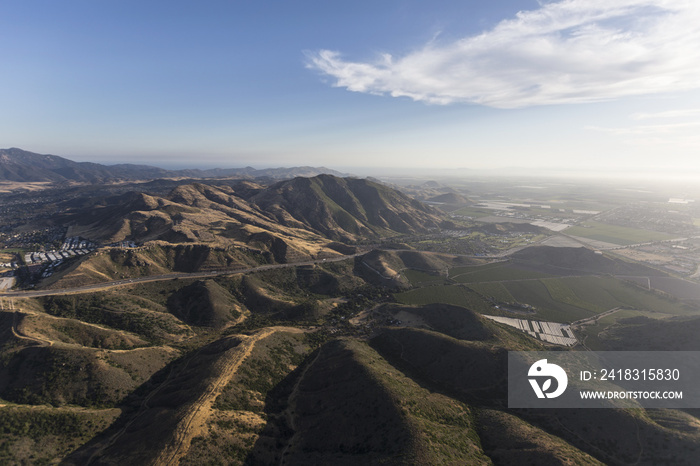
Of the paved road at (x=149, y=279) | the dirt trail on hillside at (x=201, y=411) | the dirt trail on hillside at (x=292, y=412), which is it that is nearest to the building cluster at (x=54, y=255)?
the paved road at (x=149, y=279)

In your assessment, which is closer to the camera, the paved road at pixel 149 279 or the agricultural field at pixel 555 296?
the paved road at pixel 149 279

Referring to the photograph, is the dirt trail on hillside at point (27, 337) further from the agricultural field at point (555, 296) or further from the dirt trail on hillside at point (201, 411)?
the agricultural field at point (555, 296)

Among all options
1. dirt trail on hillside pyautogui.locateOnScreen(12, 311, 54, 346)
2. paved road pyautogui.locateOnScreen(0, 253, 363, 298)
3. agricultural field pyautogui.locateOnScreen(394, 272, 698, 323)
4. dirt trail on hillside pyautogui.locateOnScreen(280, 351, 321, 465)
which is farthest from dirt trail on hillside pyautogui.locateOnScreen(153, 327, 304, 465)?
agricultural field pyautogui.locateOnScreen(394, 272, 698, 323)

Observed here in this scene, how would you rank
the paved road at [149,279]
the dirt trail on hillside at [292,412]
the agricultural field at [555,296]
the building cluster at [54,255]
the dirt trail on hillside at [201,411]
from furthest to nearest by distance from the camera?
the building cluster at [54,255] → the agricultural field at [555,296] → the paved road at [149,279] → the dirt trail on hillside at [292,412] → the dirt trail on hillside at [201,411]

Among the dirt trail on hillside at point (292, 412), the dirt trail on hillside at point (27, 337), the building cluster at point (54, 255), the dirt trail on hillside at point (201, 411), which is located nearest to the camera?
the dirt trail on hillside at point (201, 411)

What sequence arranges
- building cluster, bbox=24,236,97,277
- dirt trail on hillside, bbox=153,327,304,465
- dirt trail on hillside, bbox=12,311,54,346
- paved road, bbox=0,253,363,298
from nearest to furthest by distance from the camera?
1. dirt trail on hillside, bbox=153,327,304,465
2. dirt trail on hillside, bbox=12,311,54,346
3. paved road, bbox=0,253,363,298
4. building cluster, bbox=24,236,97,277

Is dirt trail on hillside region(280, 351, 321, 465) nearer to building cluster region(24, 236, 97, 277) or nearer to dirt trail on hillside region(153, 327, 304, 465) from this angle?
dirt trail on hillside region(153, 327, 304, 465)

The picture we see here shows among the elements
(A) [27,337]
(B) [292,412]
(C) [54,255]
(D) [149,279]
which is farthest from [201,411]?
(C) [54,255]

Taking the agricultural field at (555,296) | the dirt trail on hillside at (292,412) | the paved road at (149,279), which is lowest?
the dirt trail on hillside at (292,412)

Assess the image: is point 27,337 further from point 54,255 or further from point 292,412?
point 54,255
